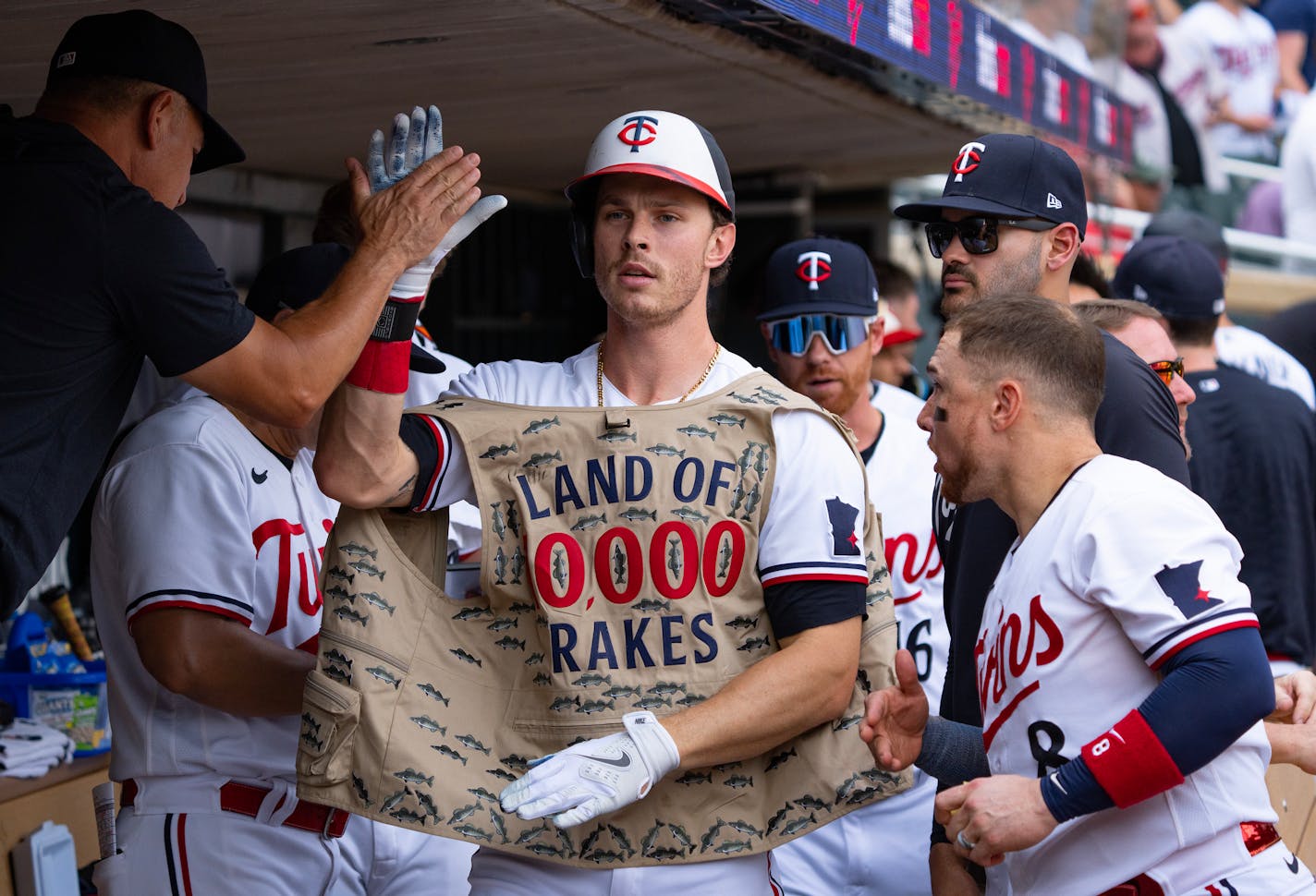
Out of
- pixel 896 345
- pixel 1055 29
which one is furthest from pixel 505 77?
pixel 1055 29

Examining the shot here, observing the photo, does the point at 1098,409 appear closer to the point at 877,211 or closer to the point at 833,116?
the point at 833,116

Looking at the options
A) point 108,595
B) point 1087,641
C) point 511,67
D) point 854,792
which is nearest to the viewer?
point 1087,641

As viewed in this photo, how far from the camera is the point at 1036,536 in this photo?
216cm

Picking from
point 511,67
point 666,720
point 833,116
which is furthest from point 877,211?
point 666,720

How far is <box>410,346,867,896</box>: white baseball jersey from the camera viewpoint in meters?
2.41

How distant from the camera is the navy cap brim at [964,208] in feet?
9.20

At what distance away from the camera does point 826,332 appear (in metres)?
3.98

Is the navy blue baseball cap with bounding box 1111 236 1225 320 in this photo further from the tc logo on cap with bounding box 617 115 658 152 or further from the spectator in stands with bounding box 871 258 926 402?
the tc logo on cap with bounding box 617 115 658 152

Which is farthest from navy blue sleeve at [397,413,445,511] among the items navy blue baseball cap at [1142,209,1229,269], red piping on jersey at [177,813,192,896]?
navy blue baseball cap at [1142,209,1229,269]

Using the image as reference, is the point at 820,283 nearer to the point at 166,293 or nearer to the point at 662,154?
the point at 662,154

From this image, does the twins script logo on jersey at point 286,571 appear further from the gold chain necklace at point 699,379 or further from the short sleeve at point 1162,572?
the short sleeve at point 1162,572

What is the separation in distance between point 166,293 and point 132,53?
0.45 meters

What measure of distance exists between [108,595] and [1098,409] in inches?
75.9

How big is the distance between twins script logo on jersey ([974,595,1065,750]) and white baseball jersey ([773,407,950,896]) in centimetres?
85
